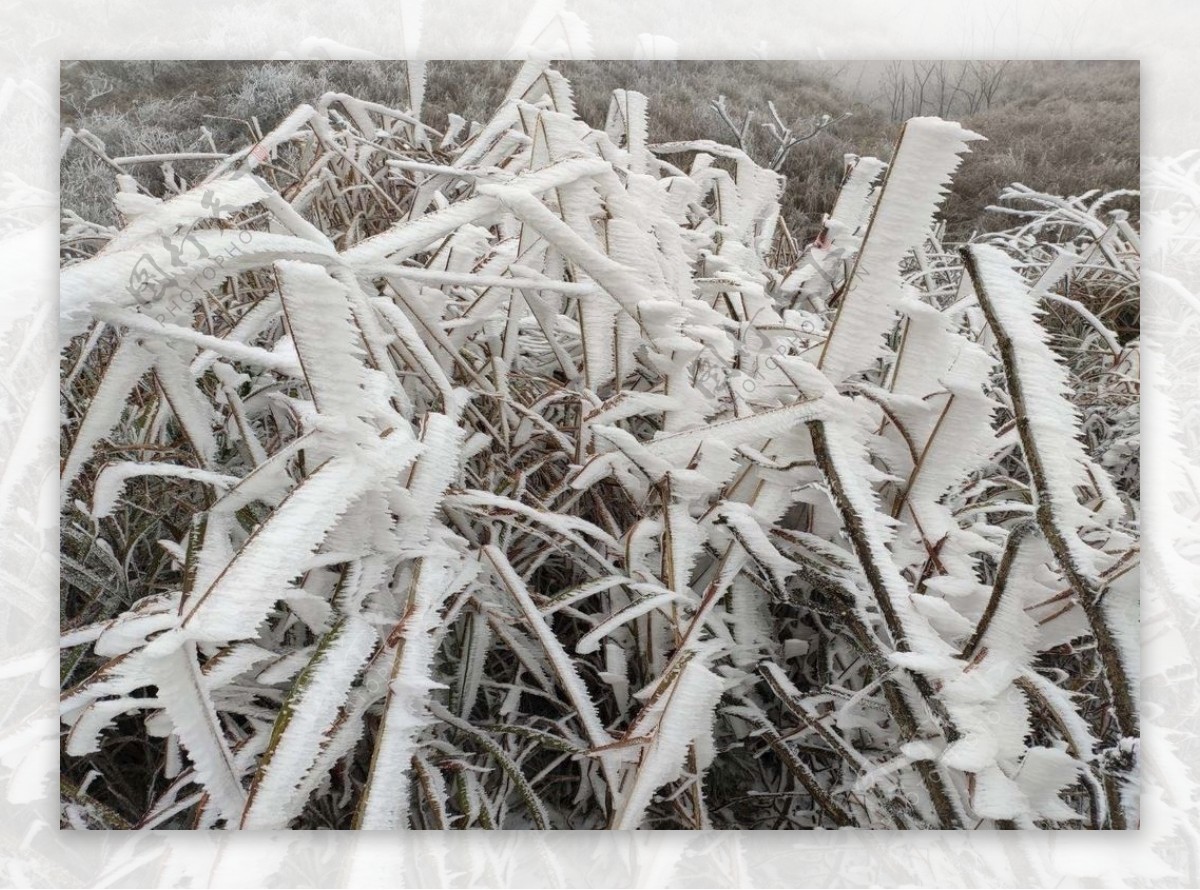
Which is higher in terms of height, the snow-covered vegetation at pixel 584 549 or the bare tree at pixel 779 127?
the bare tree at pixel 779 127

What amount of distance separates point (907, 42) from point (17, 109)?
2.30ft

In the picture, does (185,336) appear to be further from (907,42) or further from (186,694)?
(907,42)

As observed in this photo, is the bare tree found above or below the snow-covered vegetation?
above

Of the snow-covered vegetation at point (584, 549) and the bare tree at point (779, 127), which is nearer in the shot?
the snow-covered vegetation at point (584, 549)

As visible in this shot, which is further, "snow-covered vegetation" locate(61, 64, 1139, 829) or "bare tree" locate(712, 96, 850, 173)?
"bare tree" locate(712, 96, 850, 173)

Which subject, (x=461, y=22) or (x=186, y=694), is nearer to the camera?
(x=186, y=694)

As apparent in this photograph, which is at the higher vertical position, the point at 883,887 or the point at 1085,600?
the point at 1085,600

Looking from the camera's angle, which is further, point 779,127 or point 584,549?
point 779,127

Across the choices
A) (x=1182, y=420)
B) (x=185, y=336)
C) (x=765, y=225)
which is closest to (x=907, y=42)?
(x=765, y=225)

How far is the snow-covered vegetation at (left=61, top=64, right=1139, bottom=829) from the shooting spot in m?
0.44

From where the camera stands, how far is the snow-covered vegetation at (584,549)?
0.44m

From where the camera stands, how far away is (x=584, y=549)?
0.52 m

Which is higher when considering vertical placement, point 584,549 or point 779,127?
point 779,127

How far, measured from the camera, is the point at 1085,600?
0.43 m
